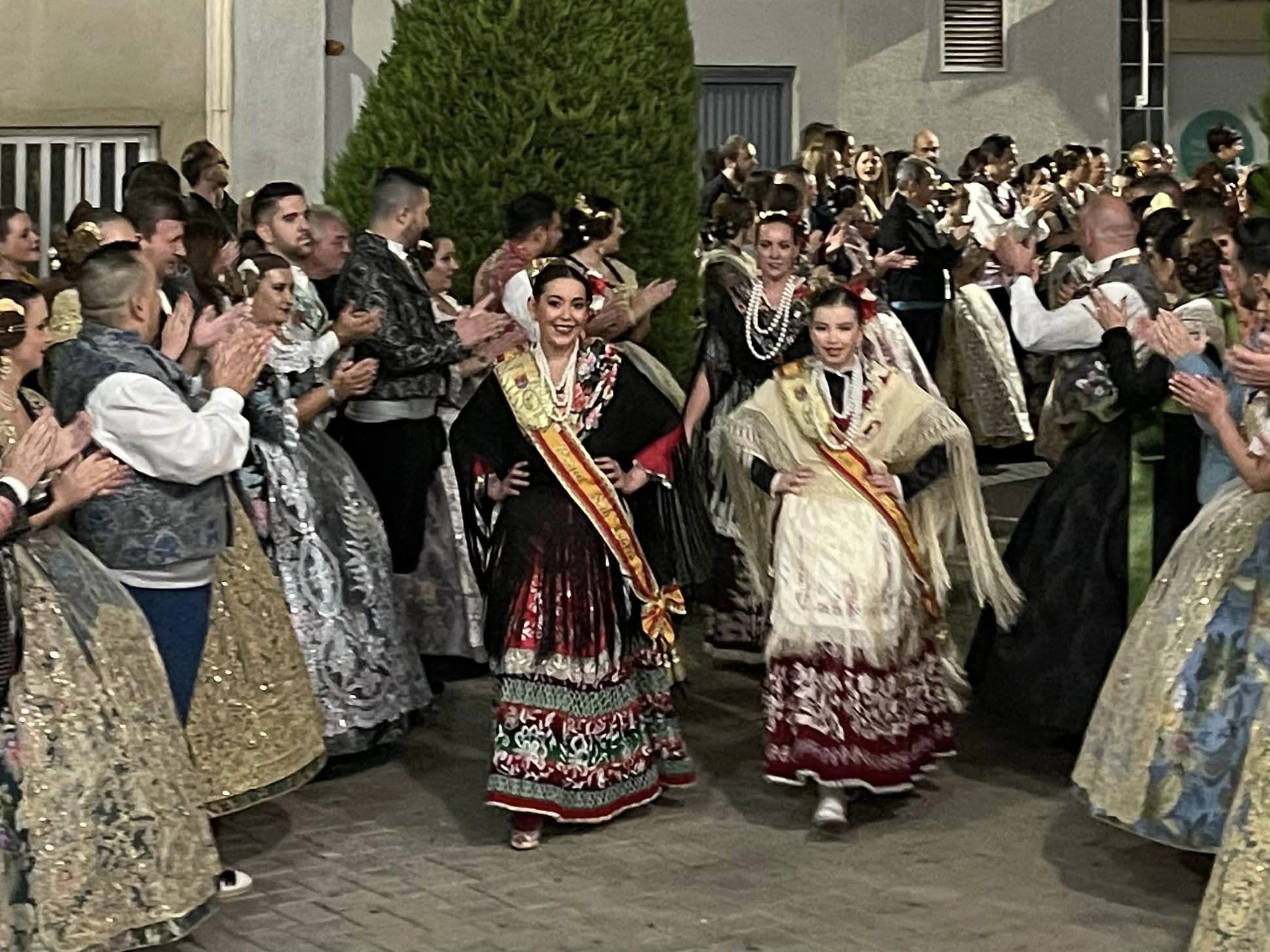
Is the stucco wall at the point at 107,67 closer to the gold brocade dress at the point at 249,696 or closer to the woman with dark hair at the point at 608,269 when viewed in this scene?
the woman with dark hair at the point at 608,269

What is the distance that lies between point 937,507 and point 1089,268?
3.75 ft

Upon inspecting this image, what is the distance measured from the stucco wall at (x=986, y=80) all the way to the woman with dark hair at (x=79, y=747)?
15.5m

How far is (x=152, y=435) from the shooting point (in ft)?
19.3

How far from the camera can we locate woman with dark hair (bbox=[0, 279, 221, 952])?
531 centimetres

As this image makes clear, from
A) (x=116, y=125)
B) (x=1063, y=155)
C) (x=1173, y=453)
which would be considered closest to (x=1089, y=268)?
(x=1173, y=453)

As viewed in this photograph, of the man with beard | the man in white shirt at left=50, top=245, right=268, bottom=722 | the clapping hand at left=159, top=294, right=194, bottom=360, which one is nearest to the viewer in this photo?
the man in white shirt at left=50, top=245, right=268, bottom=722

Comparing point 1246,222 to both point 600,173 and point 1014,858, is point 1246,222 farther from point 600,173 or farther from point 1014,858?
point 600,173

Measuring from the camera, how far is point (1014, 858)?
6.82 m

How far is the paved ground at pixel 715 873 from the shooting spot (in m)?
6.09

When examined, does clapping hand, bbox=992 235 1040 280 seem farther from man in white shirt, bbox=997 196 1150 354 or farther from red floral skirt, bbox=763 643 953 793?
red floral skirt, bbox=763 643 953 793

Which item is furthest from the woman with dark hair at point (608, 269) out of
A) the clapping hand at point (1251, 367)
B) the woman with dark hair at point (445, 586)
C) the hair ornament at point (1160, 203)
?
the clapping hand at point (1251, 367)

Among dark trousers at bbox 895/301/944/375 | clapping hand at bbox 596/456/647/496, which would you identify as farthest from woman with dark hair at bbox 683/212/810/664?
dark trousers at bbox 895/301/944/375

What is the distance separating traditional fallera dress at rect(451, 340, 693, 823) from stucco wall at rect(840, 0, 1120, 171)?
45.8 ft

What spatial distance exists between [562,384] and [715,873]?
1554 mm
